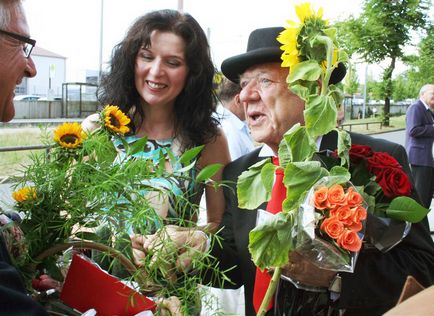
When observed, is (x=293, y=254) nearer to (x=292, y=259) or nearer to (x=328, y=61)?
(x=292, y=259)

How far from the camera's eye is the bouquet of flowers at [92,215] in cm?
110

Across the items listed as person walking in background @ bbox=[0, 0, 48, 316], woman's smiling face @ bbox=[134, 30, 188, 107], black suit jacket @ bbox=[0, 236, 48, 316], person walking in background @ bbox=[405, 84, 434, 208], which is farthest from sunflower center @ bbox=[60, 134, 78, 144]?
person walking in background @ bbox=[405, 84, 434, 208]

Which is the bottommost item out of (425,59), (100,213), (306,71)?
(100,213)

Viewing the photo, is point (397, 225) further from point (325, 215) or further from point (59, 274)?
point (59, 274)

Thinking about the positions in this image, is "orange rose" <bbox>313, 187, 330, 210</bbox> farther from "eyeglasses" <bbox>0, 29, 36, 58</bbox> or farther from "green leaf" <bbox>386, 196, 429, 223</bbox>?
"eyeglasses" <bbox>0, 29, 36, 58</bbox>

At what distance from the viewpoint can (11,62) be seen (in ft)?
3.72

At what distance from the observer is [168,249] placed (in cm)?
116

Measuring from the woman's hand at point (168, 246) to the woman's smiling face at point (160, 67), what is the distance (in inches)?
47.4

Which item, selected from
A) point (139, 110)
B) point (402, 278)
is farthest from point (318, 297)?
point (139, 110)

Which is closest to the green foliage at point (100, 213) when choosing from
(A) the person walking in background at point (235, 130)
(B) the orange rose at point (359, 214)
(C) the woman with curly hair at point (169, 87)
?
(B) the orange rose at point (359, 214)

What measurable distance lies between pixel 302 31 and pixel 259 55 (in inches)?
26.7

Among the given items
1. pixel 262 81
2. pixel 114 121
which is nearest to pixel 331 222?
pixel 114 121

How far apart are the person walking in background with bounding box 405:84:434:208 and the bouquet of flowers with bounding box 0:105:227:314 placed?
6298 mm

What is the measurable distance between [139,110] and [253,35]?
2.12 ft
